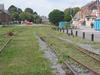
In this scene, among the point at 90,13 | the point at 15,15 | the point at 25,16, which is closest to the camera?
the point at 90,13

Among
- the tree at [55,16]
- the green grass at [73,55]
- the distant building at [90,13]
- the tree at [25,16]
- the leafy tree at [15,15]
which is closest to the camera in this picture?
the green grass at [73,55]

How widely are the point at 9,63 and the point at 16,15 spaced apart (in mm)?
175097

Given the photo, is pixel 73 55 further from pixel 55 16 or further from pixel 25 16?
pixel 25 16

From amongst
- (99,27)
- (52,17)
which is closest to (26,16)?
(52,17)

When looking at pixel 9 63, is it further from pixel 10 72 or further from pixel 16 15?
pixel 16 15

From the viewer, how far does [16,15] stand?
7495 inches

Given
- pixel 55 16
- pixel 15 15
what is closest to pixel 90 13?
pixel 55 16

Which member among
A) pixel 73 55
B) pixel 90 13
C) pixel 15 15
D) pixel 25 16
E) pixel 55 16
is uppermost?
pixel 73 55

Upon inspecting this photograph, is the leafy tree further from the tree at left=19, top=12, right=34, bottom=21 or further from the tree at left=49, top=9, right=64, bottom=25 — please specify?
the tree at left=49, top=9, right=64, bottom=25

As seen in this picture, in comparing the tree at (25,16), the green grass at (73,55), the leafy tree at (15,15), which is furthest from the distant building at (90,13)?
the green grass at (73,55)

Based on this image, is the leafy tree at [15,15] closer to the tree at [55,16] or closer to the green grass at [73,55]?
the tree at [55,16]

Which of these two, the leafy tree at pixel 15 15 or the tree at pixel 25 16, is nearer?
the tree at pixel 25 16

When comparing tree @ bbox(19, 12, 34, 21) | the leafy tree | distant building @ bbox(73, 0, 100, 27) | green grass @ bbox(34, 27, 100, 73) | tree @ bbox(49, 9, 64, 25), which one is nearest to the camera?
green grass @ bbox(34, 27, 100, 73)

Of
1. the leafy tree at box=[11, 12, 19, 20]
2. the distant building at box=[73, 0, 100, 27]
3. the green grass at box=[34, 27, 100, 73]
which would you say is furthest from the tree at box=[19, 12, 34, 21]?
the green grass at box=[34, 27, 100, 73]
